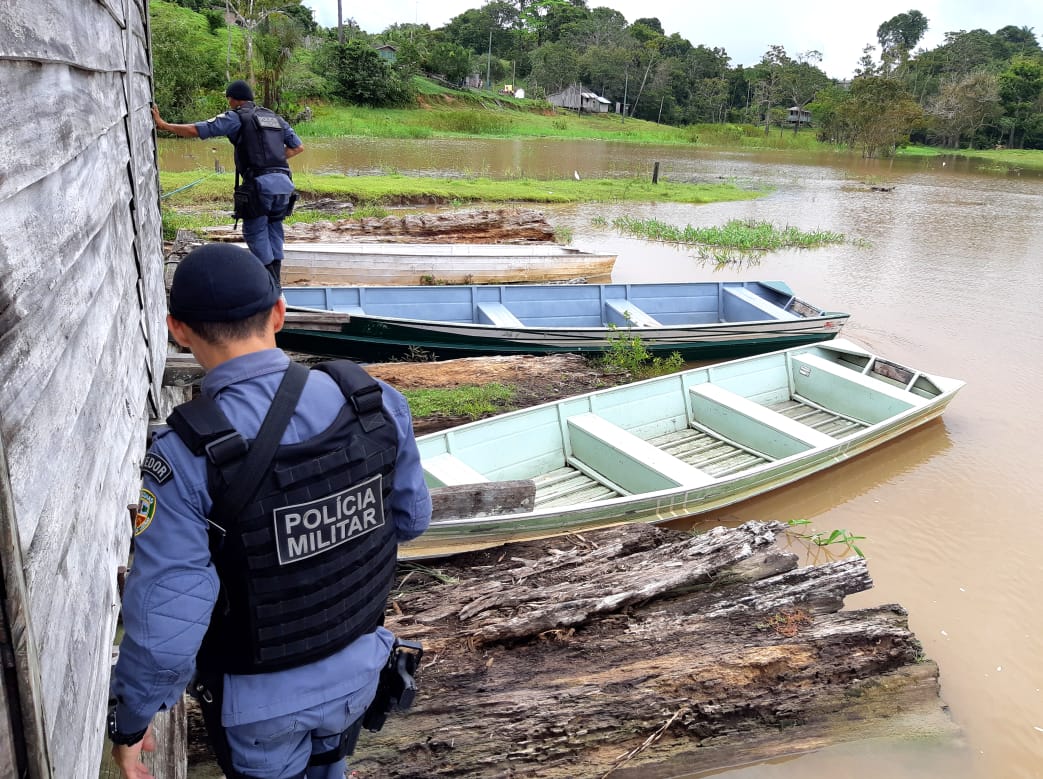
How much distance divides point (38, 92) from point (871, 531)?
652cm

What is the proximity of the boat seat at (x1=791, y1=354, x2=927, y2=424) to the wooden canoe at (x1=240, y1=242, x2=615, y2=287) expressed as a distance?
4818 mm

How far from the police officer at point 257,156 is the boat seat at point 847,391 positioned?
5.52 metres

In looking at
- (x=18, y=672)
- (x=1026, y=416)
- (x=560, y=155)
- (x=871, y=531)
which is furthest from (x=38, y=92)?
(x=560, y=155)

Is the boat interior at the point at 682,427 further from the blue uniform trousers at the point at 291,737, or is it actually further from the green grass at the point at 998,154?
the green grass at the point at 998,154

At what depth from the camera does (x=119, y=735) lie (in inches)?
64.9

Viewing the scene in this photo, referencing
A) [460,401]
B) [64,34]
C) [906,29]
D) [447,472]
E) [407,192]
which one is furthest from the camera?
[906,29]

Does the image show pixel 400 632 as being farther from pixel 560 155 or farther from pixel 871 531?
pixel 560 155

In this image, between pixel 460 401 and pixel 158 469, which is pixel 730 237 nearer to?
pixel 460 401

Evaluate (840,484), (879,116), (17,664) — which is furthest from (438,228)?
(879,116)

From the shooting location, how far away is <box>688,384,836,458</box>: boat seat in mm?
6484

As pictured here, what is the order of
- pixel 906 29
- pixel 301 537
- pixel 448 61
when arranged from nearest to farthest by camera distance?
pixel 301 537 → pixel 448 61 → pixel 906 29

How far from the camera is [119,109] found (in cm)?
347

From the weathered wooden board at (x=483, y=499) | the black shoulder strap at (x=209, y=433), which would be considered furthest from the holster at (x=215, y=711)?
the weathered wooden board at (x=483, y=499)

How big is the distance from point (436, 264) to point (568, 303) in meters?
2.26
